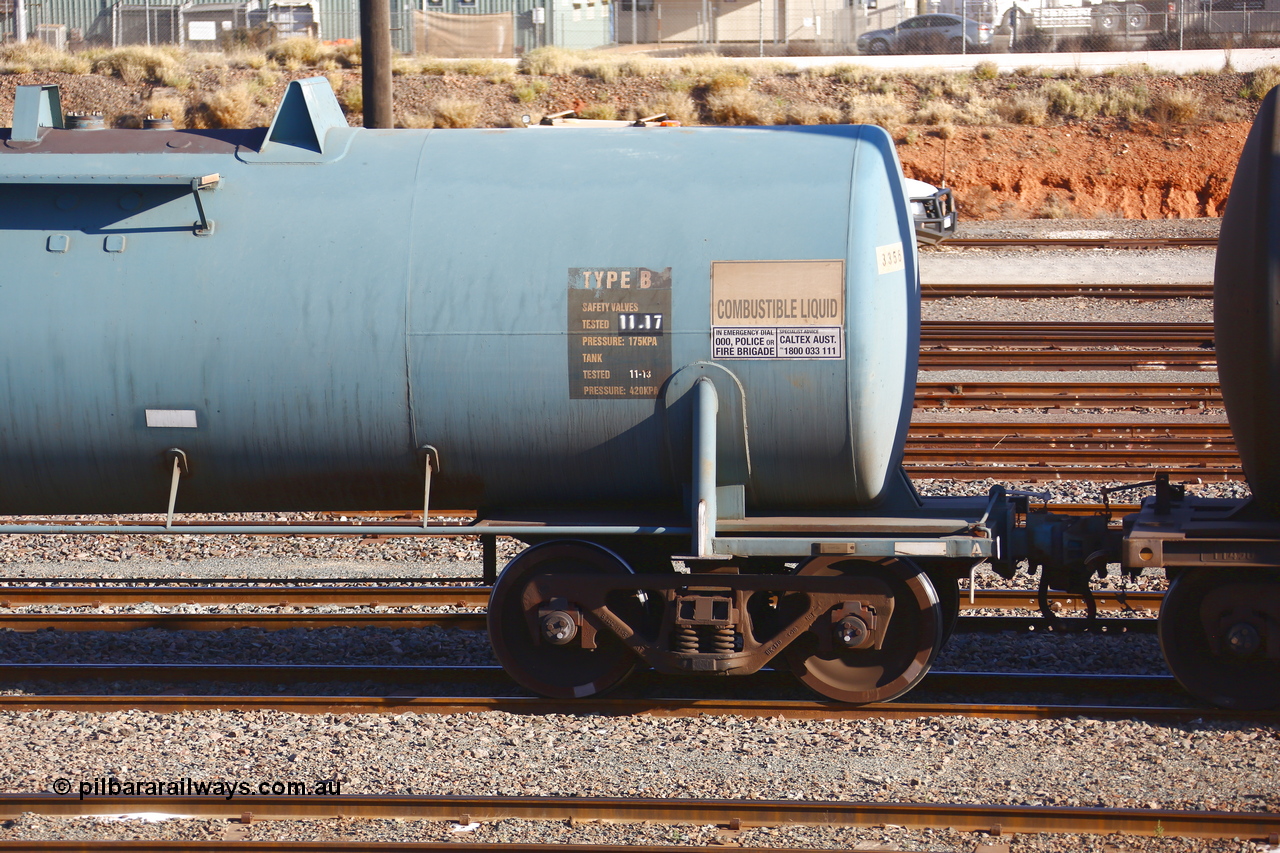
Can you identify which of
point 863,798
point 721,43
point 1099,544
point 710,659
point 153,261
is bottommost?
point 863,798

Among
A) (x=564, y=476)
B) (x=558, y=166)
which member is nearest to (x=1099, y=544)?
(x=564, y=476)

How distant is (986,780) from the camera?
640cm

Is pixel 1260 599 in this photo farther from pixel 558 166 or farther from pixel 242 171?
pixel 242 171

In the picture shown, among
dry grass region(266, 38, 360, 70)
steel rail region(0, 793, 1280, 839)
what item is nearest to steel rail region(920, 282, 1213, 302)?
steel rail region(0, 793, 1280, 839)

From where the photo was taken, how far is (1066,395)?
49.1 ft

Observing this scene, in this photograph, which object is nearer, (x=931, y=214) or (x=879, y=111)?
(x=931, y=214)

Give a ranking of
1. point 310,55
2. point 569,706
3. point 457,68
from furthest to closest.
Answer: point 310,55 → point 457,68 → point 569,706

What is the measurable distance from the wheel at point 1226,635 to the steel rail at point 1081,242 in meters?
18.4

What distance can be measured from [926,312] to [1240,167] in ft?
43.0

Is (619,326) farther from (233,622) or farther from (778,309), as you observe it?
(233,622)

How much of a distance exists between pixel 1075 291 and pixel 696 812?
16.6 meters

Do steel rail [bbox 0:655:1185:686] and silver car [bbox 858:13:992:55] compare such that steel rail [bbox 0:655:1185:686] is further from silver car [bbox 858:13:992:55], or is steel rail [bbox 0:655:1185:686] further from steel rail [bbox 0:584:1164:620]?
silver car [bbox 858:13:992:55]

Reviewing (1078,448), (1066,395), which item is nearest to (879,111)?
Answer: (1066,395)

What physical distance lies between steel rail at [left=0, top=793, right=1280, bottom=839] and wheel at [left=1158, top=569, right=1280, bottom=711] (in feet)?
4.08
